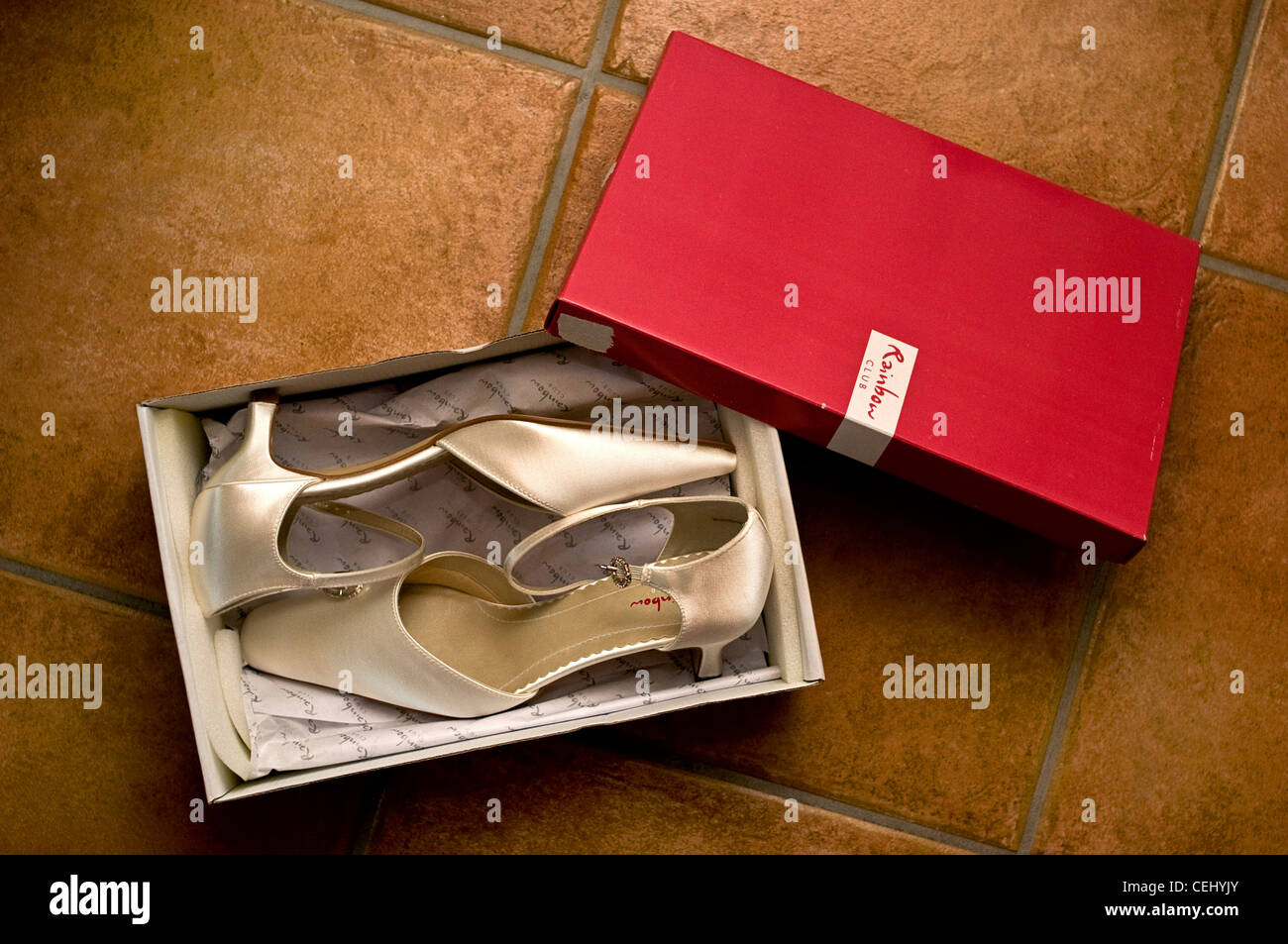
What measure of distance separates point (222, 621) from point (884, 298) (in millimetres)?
596

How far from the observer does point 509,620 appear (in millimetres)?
851

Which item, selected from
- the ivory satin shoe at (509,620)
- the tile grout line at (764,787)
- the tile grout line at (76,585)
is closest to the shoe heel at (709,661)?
the ivory satin shoe at (509,620)

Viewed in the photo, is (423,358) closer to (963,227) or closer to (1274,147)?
(963,227)

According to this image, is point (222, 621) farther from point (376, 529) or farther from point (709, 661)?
point (709, 661)

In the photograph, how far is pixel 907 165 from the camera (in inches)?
30.2

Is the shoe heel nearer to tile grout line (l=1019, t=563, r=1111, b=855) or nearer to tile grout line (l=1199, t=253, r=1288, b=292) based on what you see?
tile grout line (l=1019, t=563, r=1111, b=855)

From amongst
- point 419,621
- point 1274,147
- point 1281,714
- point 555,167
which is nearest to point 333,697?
point 419,621

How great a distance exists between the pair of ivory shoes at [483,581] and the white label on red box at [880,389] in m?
0.11

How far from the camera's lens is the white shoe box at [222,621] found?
70cm

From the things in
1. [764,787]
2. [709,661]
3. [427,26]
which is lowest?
[764,787]

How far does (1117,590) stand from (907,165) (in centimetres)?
45

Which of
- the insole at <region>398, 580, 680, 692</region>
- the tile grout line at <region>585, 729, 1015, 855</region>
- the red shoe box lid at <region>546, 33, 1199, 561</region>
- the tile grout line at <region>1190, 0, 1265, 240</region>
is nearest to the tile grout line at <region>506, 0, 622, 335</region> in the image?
the red shoe box lid at <region>546, 33, 1199, 561</region>

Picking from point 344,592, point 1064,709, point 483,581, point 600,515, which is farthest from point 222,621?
point 1064,709

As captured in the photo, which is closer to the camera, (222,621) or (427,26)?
(222,621)
